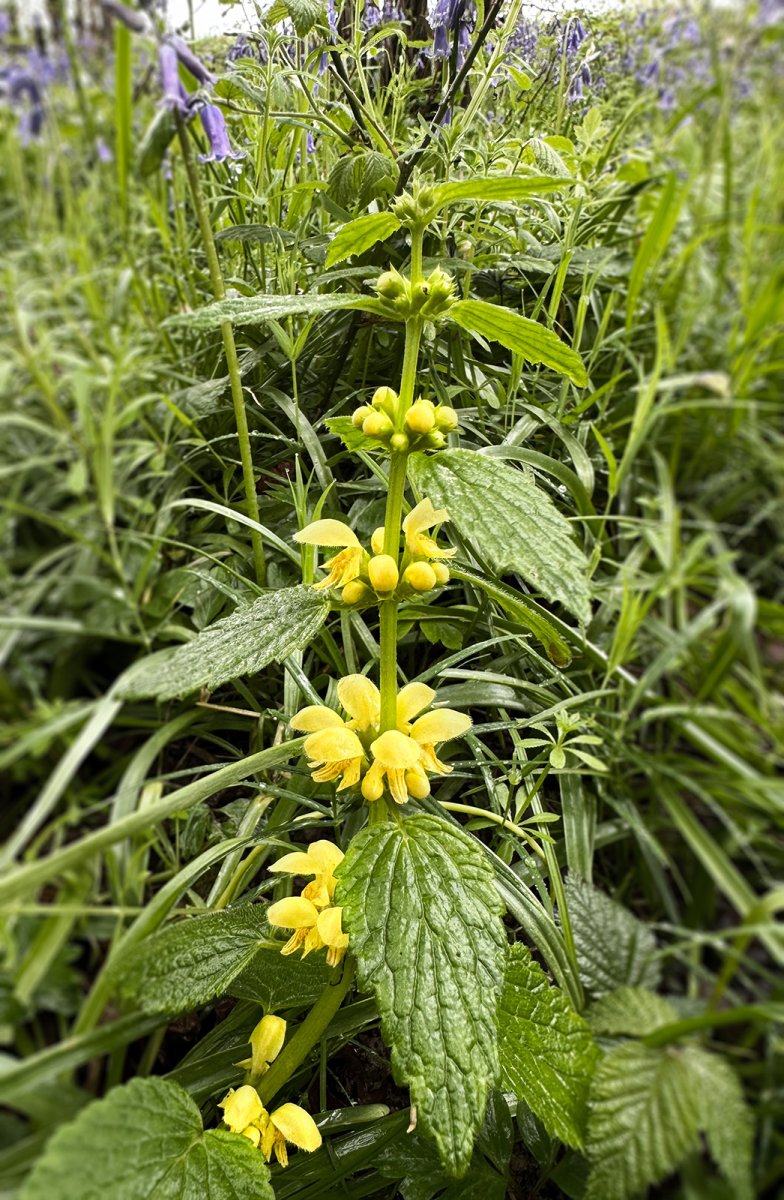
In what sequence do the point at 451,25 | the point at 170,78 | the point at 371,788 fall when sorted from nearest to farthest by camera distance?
1. the point at 371,788
2. the point at 170,78
3. the point at 451,25

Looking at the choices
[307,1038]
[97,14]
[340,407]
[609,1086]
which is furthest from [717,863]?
[97,14]

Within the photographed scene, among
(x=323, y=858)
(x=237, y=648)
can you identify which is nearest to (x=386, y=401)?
(x=237, y=648)

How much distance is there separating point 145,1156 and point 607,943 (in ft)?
0.84

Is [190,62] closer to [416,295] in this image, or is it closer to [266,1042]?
[416,295]

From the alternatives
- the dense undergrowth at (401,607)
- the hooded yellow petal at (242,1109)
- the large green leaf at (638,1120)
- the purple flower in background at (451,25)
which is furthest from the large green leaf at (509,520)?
the purple flower in background at (451,25)

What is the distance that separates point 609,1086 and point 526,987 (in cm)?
9

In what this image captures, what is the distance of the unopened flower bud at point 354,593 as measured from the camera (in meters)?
0.42

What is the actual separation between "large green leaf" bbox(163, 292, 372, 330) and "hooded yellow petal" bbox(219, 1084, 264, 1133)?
40 cm

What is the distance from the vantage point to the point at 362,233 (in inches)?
17.0

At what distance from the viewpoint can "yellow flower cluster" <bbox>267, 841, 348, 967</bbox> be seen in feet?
1.36

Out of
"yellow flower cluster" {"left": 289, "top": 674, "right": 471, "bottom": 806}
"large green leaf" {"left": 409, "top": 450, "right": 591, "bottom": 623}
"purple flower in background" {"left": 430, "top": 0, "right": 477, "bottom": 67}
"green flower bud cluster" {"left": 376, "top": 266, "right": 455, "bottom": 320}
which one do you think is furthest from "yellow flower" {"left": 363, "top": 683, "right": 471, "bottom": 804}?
"purple flower in background" {"left": 430, "top": 0, "right": 477, "bottom": 67}

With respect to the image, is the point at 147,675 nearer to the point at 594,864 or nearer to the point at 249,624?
the point at 249,624

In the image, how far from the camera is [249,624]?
16.5 inches

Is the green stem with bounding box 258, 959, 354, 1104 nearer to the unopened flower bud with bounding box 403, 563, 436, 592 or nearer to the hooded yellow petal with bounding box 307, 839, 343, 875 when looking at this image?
the hooded yellow petal with bounding box 307, 839, 343, 875
